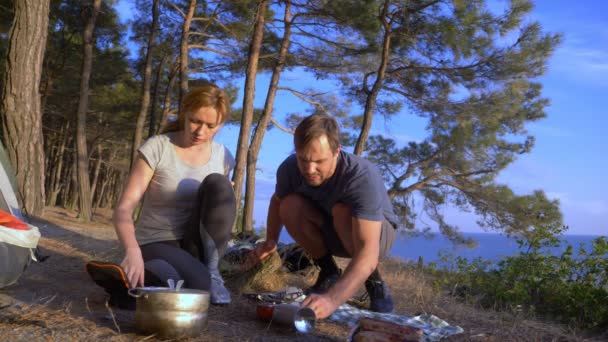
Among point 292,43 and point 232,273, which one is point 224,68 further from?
point 232,273

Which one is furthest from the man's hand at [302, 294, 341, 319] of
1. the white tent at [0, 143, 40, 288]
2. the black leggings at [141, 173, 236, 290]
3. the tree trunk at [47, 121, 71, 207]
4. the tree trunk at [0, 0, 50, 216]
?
the tree trunk at [47, 121, 71, 207]

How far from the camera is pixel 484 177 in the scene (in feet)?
38.7

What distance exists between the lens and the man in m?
2.06

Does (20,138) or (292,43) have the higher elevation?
(292,43)

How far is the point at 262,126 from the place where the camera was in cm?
1045

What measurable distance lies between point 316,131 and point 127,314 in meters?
1.07

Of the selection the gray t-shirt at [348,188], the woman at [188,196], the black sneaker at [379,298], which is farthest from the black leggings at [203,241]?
the black sneaker at [379,298]

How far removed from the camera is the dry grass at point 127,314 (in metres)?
1.93

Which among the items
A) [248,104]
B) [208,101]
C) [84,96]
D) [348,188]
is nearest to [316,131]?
[348,188]

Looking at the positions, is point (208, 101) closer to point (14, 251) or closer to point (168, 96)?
point (14, 251)

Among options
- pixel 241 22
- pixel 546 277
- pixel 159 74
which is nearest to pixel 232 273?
pixel 546 277

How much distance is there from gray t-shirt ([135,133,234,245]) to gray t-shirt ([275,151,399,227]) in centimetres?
40

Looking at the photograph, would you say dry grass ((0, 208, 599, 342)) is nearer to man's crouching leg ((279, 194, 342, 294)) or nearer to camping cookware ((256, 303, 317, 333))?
camping cookware ((256, 303, 317, 333))

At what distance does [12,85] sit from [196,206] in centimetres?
328
